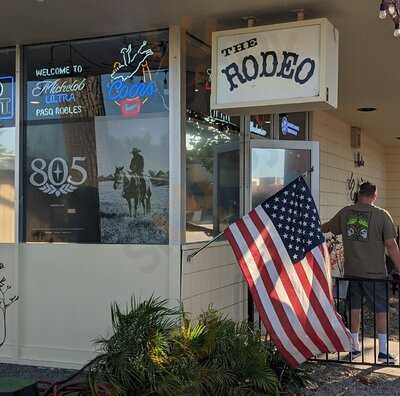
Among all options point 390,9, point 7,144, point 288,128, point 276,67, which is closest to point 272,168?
point 288,128

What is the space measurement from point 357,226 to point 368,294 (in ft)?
2.12

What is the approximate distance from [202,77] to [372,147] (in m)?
8.05

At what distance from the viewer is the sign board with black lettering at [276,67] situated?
4.57 meters

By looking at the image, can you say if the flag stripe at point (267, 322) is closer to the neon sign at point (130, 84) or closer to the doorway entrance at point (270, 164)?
the neon sign at point (130, 84)

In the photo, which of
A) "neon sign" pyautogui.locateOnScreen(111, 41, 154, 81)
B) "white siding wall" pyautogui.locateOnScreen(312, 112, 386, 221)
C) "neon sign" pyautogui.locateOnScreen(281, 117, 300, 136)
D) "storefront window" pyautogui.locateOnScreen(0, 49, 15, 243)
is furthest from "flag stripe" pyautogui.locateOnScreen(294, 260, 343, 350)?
"white siding wall" pyautogui.locateOnScreen(312, 112, 386, 221)

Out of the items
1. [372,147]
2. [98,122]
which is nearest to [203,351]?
[98,122]

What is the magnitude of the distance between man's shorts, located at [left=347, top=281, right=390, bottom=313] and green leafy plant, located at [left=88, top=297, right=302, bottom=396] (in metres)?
1.43

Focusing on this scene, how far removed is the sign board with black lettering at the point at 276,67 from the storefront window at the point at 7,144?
2.12 m

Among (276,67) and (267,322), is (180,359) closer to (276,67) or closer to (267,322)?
(267,322)

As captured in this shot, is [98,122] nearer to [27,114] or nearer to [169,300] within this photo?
[27,114]

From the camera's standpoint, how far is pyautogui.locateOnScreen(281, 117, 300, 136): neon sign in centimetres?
740

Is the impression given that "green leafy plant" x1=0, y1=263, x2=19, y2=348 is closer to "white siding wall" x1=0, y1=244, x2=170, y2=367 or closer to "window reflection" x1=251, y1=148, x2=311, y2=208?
"white siding wall" x1=0, y1=244, x2=170, y2=367

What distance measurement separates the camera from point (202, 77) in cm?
561

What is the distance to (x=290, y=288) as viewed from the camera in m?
4.60
